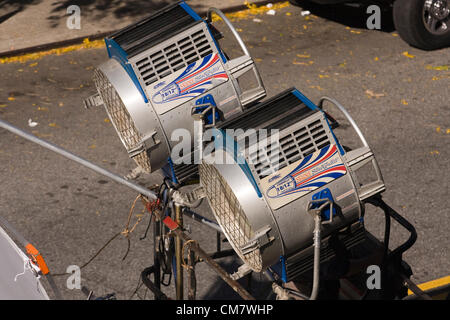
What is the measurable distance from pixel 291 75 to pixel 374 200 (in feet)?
19.4

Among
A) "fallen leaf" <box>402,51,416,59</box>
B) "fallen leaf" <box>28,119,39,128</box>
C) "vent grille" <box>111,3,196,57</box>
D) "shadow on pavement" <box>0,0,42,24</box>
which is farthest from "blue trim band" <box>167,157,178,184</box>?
"shadow on pavement" <box>0,0,42,24</box>

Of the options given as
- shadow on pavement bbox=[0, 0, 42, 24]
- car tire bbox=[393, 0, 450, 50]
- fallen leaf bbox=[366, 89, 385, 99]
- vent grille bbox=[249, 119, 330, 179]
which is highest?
vent grille bbox=[249, 119, 330, 179]

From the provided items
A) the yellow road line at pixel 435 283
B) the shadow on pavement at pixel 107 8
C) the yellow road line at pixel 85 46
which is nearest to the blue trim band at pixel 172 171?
the yellow road line at pixel 435 283

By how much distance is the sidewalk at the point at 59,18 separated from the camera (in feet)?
36.6

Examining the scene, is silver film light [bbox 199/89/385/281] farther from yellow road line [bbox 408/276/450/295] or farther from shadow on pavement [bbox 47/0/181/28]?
shadow on pavement [bbox 47/0/181/28]

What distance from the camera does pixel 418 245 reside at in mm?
6414

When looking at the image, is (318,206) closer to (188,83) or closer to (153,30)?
(188,83)

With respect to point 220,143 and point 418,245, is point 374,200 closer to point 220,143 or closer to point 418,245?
point 220,143

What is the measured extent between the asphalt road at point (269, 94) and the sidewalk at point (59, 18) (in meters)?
0.51

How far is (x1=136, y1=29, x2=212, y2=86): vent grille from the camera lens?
4.02 meters

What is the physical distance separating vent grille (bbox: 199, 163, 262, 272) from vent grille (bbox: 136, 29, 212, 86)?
66cm

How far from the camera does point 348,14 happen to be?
1208 centimetres

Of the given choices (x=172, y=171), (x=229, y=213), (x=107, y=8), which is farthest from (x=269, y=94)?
(x=229, y=213)
